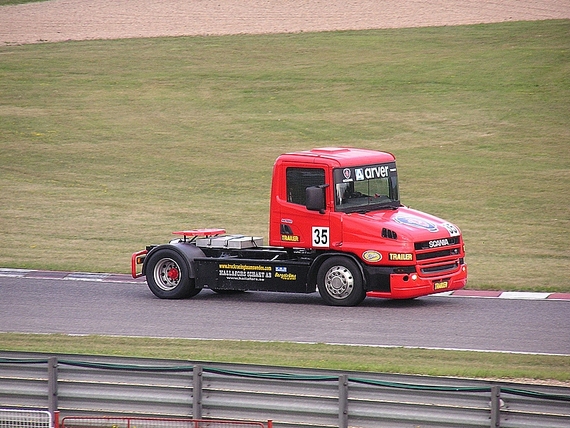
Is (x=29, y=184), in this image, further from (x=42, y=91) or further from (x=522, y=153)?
(x=522, y=153)

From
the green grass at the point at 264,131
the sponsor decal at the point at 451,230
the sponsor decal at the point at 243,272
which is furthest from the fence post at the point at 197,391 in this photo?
the green grass at the point at 264,131

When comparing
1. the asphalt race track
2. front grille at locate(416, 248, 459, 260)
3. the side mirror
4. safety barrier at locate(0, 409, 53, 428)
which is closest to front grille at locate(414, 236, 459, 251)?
front grille at locate(416, 248, 459, 260)

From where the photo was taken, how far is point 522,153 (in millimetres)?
34406

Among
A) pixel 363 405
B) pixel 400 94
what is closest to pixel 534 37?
pixel 400 94

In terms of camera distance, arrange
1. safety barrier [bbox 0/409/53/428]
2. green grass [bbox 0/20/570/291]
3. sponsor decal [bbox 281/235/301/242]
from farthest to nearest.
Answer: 1. green grass [bbox 0/20/570/291]
2. sponsor decal [bbox 281/235/301/242]
3. safety barrier [bbox 0/409/53/428]

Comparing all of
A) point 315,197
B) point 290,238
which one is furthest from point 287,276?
point 315,197

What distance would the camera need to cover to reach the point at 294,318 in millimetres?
17578

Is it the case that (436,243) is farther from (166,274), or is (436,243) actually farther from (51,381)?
(51,381)

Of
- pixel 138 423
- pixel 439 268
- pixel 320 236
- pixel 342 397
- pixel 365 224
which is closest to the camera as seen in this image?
pixel 342 397

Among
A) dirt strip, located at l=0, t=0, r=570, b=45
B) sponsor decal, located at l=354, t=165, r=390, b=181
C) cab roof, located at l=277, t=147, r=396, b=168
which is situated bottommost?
sponsor decal, located at l=354, t=165, r=390, b=181

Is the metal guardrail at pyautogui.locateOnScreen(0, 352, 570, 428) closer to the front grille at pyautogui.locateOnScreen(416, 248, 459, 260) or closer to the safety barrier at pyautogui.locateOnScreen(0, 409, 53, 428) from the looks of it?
the safety barrier at pyautogui.locateOnScreen(0, 409, 53, 428)

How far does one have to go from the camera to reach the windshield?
59.9 feet

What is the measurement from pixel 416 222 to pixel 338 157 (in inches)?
67.7

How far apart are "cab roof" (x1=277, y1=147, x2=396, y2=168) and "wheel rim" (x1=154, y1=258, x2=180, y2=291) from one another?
8.94ft
